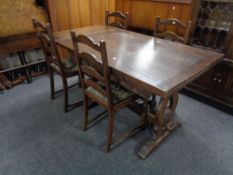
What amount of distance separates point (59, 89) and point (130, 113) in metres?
1.13

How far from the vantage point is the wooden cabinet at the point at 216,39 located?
193cm

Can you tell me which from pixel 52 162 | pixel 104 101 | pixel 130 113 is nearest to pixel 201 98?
pixel 130 113

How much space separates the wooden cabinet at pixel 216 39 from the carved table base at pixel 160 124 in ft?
2.36

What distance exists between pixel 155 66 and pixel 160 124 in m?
0.55

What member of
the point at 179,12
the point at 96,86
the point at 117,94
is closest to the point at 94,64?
the point at 96,86

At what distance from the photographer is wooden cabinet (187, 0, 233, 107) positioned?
1934mm

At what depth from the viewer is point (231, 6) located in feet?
6.06

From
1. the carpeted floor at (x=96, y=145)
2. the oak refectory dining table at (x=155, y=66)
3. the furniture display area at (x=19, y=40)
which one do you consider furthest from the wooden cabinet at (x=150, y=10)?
the furniture display area at (x=19, y=40)

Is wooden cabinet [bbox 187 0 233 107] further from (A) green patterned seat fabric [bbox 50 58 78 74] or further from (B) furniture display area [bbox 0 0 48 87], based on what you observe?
(B) furniture display area [bbox 0 0 48 87]

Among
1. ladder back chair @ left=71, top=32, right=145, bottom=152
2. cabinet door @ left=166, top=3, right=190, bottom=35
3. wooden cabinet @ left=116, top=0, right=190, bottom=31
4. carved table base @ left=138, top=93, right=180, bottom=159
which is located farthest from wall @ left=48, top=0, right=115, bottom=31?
carved table base @ left=138, top=93, right=180, bottom=159

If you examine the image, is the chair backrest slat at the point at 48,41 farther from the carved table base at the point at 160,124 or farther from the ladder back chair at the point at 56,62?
the carved table base at the point at 160,124

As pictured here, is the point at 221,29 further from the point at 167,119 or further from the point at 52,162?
the point at 52,162

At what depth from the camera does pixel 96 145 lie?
1704 mm

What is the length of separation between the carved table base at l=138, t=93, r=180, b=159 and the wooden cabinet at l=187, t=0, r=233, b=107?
72 cm
